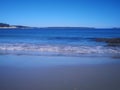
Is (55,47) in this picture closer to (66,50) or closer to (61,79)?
(66,50)

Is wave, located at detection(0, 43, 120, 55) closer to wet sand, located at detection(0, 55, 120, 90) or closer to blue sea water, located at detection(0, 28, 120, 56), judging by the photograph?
blue sea water, located at detection(0, 28, 120, 56)

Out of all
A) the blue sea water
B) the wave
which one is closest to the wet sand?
the blue sea water

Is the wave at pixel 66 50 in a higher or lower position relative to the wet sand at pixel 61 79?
lower

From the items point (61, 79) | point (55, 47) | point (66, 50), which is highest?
point (61, 79)

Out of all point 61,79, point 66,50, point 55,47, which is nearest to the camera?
point 61,79

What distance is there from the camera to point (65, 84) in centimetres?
653

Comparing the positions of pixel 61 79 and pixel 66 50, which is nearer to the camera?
pixel 61 79

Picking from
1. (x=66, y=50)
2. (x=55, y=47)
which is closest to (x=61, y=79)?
(x=66, y=50)

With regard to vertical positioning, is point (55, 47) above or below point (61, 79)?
Result: below

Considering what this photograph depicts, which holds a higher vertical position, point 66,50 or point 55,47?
point 66,50

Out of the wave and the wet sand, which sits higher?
the wet sand

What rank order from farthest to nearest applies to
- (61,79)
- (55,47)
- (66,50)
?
(55,47) → (66,50) → (61,79)

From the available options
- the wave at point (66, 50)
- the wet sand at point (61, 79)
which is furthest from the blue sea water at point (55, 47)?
the wet sand at point (61, 79)

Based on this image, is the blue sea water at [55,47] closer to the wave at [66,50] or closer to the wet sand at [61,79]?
the wave at [66,50]
